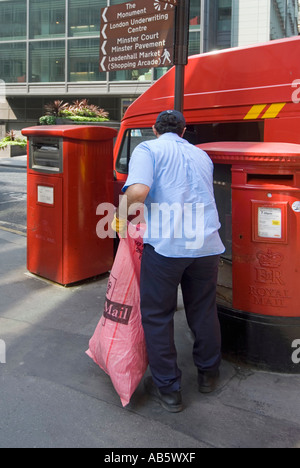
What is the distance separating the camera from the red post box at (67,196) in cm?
489

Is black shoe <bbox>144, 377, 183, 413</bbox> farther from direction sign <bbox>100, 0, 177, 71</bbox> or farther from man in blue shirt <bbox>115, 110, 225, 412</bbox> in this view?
direction sign <bbox>100, 0, 177, 71</bbox>

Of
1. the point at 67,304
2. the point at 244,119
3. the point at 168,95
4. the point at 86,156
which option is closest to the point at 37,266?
the point at 67,304

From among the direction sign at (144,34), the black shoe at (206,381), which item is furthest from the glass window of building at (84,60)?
the black shoe at (206,381)

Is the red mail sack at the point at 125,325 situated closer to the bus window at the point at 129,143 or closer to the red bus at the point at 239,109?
the red bus at the point at 239,109

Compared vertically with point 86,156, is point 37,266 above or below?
below

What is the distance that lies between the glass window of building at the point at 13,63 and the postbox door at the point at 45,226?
26003 millimetres

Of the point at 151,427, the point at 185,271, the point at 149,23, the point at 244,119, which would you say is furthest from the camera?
the point at 244,119

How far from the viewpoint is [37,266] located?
17.7 ft

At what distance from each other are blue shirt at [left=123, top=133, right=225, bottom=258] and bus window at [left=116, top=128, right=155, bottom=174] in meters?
3.12

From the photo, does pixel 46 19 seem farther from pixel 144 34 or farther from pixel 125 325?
pixel 125 325

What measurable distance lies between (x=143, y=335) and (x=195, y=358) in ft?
1.39

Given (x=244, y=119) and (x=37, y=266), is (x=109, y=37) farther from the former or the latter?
(x=37, y=266)

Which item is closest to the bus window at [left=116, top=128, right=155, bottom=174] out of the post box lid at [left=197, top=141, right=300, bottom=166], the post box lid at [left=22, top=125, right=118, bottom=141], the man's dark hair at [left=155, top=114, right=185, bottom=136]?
the post box lid at [left=22, top=125, right=118, bottom=141]

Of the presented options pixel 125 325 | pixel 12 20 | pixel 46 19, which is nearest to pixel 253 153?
pixel 125 325
